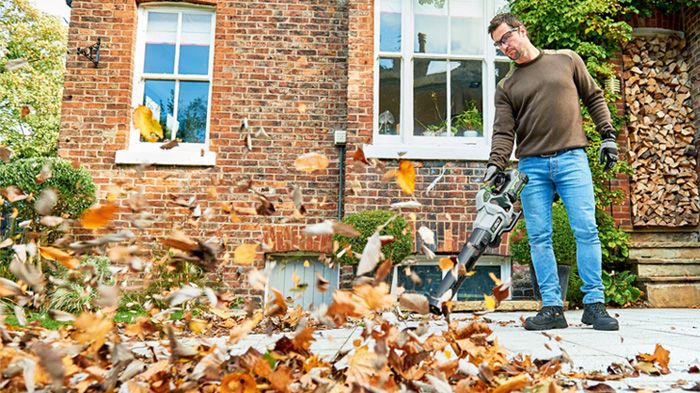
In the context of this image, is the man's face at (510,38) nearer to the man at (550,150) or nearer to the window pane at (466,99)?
the man at (550,150)

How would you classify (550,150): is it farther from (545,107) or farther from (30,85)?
(30,85)

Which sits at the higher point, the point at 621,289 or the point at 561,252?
the point at 561,252

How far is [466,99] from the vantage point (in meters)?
5.78

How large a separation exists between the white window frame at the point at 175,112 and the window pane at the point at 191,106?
0.07m

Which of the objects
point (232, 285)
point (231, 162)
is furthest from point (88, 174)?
point (232, 285)

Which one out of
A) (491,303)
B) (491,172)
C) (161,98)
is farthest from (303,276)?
(491,303)

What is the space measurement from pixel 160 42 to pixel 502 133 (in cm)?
427

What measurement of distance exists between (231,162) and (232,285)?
1300 mm

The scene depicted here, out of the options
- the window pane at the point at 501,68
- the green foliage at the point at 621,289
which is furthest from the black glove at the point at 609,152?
the window pane at the point at 501,68

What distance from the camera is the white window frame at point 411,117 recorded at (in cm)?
543

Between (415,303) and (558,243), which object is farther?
(558,243)

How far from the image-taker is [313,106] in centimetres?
574

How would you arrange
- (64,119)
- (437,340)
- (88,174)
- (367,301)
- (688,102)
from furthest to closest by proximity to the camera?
(688,102) < (64,119) < (88,174) < (437,340) < (367,301)

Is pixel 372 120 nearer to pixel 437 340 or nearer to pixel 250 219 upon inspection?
pixel 250 219
